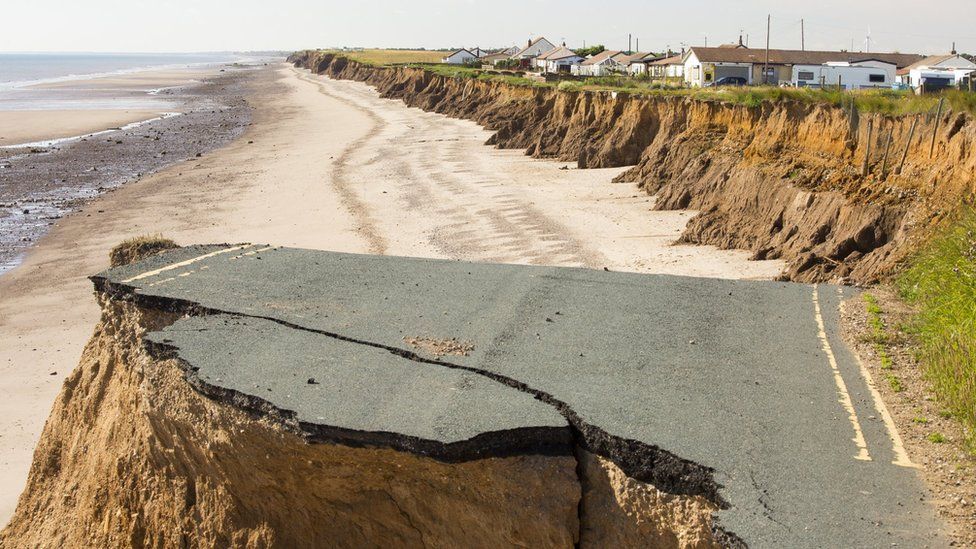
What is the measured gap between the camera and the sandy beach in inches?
686

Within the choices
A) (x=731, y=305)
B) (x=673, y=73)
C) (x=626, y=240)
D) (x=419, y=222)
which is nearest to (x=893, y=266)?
(x=731, y=305)

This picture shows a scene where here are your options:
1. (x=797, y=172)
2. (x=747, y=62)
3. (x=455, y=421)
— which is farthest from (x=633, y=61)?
(x=455, y=421)

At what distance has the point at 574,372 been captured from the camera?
8.81m

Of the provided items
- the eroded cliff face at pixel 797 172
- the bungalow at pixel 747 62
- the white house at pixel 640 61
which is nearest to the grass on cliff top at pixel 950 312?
the eroded cliff face at pixel 797 172

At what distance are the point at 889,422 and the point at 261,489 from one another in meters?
5.34

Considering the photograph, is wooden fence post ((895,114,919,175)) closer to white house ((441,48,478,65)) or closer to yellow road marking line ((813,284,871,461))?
yellow road marking line ((813,284,871,461))

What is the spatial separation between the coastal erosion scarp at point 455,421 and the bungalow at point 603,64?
75885mm

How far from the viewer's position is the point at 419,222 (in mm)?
26078

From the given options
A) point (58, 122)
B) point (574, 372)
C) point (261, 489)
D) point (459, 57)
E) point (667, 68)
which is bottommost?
point (261, 489)

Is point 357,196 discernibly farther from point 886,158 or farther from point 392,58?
point 392,58

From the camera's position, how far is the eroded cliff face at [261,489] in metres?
7.29

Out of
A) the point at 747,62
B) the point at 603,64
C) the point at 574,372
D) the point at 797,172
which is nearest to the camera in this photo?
the point at 574,372

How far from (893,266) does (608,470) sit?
9.15 m

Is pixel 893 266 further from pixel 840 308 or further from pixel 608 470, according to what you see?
pixel 608 470
